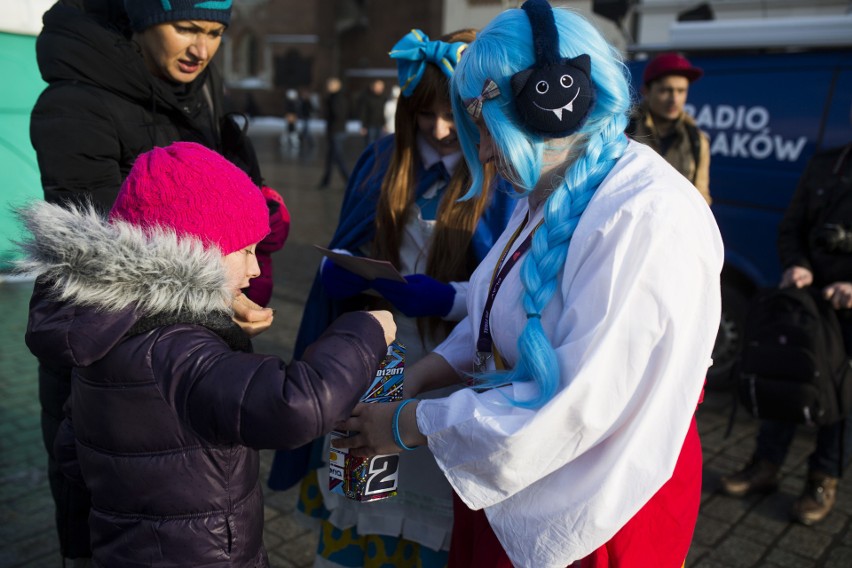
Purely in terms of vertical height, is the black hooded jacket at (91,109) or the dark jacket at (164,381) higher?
the black hooded jacket at (91,109)

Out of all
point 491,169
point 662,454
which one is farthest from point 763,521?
point 662,454

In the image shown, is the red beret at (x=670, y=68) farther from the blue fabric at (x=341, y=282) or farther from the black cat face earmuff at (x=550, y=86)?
the black cat face earmuff at (x=550, y=86)

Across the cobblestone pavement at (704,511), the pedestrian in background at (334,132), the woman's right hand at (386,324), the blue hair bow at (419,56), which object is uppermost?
the blue hair bow at (419,56)

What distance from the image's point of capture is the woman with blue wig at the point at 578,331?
1.18 metres

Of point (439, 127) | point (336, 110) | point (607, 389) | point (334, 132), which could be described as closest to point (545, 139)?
point (607, 389)

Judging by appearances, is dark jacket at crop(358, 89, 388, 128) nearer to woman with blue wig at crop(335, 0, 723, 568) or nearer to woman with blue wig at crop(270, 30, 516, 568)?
woman with blue wig at crop(270, 30, 516, 568)

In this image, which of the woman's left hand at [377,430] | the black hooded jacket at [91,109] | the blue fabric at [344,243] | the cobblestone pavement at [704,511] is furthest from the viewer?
the cobblestone pavement at [704,511]

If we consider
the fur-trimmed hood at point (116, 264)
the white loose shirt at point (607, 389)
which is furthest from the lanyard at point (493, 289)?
the fur-trimmed hood at point (116, 264)

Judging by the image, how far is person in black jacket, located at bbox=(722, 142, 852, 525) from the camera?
3.27m

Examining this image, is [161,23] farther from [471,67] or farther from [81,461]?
[81,461]

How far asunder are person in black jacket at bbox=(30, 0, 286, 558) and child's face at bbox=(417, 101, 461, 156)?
584 mm

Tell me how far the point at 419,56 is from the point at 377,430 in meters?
1.17

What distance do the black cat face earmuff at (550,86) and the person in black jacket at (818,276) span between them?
253cm

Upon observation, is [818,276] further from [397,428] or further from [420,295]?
[397,428]
